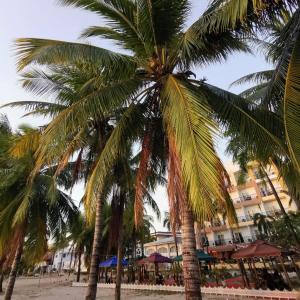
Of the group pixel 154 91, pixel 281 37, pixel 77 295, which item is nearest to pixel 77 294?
pixel 77 295

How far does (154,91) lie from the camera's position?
666cm

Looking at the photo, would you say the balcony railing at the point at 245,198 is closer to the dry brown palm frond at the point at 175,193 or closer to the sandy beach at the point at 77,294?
the sandy beach at the point at 77,294

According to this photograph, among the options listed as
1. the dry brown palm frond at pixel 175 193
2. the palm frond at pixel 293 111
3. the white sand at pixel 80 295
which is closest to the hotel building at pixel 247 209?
the white sand at pixel 80 295

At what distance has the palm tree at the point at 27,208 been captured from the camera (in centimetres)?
1050

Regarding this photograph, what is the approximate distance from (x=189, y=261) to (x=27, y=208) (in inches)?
315

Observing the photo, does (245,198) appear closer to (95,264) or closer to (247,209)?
(247,209)

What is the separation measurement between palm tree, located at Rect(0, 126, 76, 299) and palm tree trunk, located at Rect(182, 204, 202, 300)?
6.50 metres

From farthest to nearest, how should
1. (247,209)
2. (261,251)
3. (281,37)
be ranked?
(247,209) < (261,251) < (281,37)

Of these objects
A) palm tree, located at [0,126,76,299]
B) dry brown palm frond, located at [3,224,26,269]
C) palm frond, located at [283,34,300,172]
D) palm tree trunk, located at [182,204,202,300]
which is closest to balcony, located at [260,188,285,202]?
palm tree, located at [0,126,76,299]

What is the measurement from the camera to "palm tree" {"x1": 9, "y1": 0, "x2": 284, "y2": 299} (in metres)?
4.95

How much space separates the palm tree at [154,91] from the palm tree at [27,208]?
16.4ft

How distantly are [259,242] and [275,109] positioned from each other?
804 cm

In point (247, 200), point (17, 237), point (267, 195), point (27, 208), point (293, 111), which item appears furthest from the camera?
point (247, 200)

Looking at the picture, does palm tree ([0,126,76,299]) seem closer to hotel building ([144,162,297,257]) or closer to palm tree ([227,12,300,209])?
palm tree ([227,12,300,209])
